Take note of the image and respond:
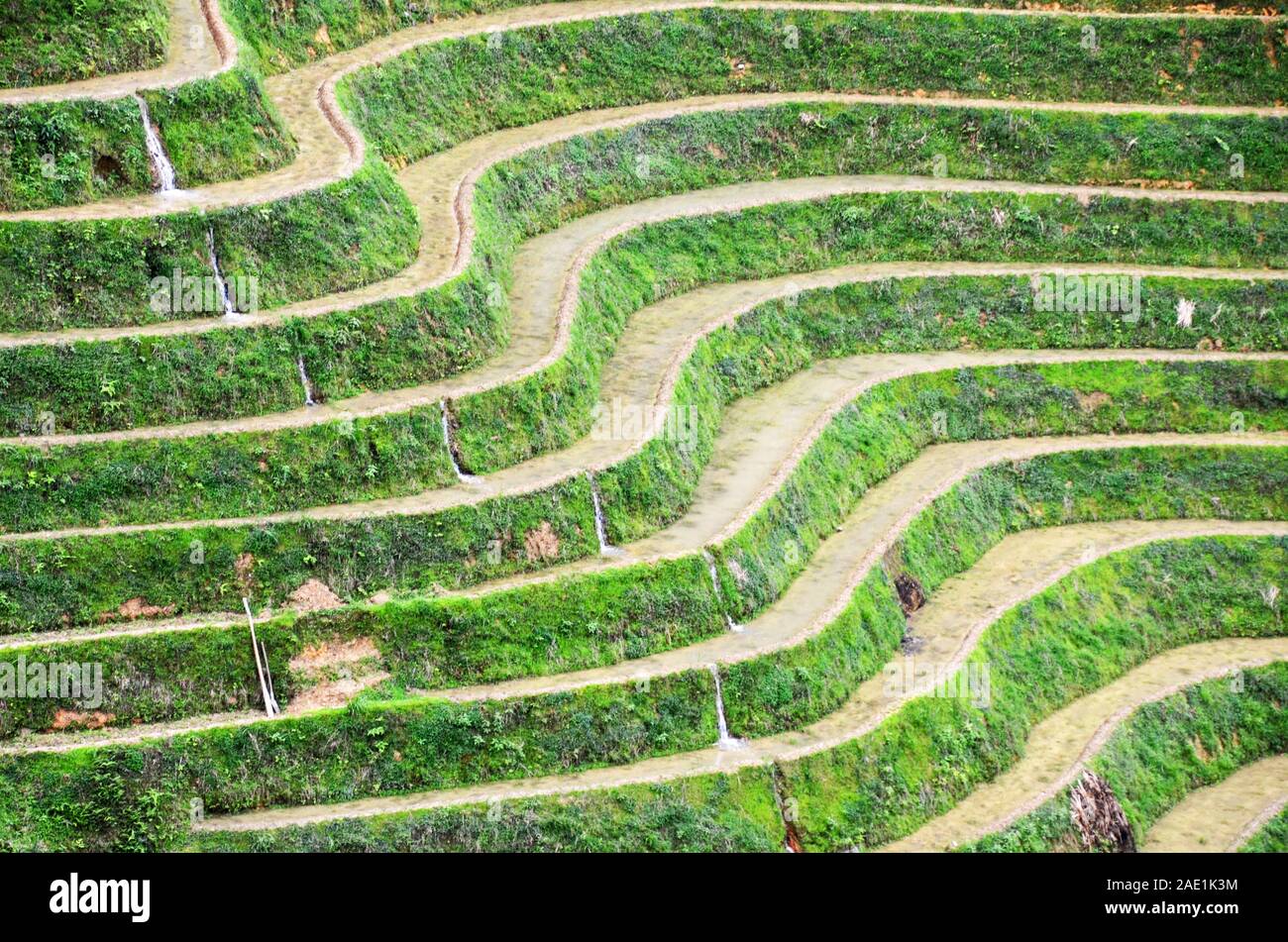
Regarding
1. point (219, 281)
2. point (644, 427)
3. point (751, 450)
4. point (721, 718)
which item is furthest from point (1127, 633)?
point (219, 281)

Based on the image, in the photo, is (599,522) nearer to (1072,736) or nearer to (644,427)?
(644,427)

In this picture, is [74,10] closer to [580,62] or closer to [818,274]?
[580,62]

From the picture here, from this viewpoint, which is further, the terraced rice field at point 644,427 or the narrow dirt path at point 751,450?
the narrow dirt path at point 751,450

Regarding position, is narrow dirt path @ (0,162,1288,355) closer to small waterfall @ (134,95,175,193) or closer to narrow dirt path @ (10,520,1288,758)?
small waterfall @ (134,95,175,193)

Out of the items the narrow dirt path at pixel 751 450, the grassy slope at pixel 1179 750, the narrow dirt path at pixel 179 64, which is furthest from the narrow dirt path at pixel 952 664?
the narrow dirt path at pixel 179 64

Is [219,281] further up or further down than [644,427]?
further up

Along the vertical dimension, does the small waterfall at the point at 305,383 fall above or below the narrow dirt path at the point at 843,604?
above

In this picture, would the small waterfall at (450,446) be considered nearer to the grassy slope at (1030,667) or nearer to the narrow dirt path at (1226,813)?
the grassy slope at (1030,667)
